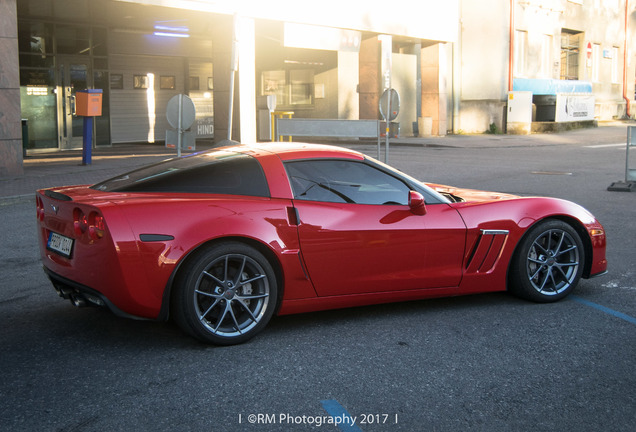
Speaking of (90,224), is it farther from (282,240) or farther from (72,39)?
(72,39)

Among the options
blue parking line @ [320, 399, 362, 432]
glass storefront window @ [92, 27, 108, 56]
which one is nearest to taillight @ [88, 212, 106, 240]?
blue parking line @ [320, 399, 362, 432]

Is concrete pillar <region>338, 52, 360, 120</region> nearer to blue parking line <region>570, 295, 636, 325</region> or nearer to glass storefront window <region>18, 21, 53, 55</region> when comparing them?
glass storefront window <region>18, 21, 53, 55</region>

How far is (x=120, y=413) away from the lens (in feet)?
11.9

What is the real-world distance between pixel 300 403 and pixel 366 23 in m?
23.5

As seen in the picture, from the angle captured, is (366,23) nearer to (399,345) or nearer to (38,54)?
(38,54)

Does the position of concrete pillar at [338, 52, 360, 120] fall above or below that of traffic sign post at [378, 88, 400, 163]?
above

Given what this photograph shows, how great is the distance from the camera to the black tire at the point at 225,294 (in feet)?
14.7

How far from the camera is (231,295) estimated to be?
4609 mm

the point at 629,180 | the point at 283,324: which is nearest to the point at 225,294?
the point at 283,324

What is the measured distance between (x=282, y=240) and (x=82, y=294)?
4.01 feet

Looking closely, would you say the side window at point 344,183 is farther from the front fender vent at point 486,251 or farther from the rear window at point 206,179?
the front fender vent at point 486,251

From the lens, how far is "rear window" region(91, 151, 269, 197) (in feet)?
15.7

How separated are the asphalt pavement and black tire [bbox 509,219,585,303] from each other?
28.9 feet

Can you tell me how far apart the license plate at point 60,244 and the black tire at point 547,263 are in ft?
10.0
